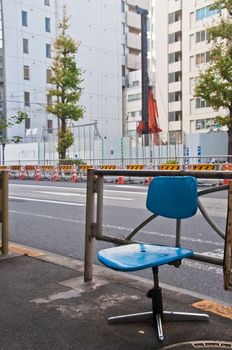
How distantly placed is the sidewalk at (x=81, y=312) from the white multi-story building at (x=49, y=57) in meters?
41.3

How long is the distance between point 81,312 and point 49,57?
52225mm

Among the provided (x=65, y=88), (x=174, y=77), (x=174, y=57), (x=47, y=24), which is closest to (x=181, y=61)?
(x=174, y=57)

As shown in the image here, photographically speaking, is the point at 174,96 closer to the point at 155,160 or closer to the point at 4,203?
the point at 155,160

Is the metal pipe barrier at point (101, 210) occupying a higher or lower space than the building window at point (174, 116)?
lower

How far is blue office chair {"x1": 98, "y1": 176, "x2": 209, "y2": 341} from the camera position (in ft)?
10.3

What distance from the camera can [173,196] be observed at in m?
3.68

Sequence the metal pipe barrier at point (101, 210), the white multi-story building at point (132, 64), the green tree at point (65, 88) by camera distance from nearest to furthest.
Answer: the metal pipe barrier at point (101, 210)
the green tree at point (65, 88)
the white multi-story building at point (132, 64)

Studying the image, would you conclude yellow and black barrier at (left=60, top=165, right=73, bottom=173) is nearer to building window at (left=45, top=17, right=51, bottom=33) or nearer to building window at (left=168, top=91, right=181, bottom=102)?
building window at (left=45, top=17, right=51, bottom=33)

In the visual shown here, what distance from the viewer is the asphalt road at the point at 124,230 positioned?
5137 mm

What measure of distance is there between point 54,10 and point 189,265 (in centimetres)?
5238

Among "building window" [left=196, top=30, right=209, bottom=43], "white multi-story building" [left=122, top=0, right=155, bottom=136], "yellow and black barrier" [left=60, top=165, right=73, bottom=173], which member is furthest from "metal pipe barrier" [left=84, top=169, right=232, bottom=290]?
"white multi-story building" [left=122, top=0, right=155, bottom=136]

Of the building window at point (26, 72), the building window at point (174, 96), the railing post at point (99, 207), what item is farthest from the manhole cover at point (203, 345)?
the building window at point (174, 96)

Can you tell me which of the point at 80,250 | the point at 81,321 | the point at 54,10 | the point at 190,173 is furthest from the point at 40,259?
the point at 54,10

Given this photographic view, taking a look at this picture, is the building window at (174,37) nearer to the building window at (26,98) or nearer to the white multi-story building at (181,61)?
the white multi-story building at (181,61)
